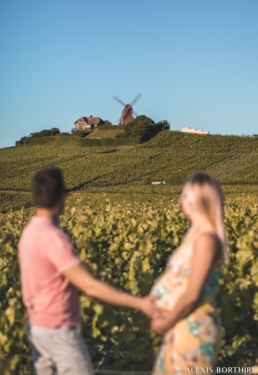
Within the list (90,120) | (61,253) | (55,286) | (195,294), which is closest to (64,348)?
(55,286)

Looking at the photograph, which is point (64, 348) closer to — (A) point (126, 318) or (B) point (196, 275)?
(B) point (196, 275)

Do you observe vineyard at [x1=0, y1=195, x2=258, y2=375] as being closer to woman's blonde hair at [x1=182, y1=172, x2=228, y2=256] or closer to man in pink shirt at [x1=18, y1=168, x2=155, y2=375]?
man in pink shirt at [x1=18, y1=168, x2=155, y2=375]

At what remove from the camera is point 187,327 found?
9.14 ft

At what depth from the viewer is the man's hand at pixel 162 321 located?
2.78 m

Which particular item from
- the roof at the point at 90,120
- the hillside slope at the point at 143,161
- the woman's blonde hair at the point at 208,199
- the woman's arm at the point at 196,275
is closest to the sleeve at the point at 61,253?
the woman's arm at the point at 196,275

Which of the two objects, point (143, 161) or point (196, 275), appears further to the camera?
point (143, 161)

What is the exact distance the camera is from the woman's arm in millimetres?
2725

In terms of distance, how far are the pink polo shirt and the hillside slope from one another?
141 feet

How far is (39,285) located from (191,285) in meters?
0.76

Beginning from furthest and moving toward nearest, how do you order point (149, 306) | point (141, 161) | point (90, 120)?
point (90, 120), point (141, 161), point (149, 306)

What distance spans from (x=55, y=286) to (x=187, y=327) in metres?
0.67

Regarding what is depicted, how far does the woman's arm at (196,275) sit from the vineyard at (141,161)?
4271 centimetres

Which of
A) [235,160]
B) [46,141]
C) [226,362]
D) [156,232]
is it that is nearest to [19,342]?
[226,362]

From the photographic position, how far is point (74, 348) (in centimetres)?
304
